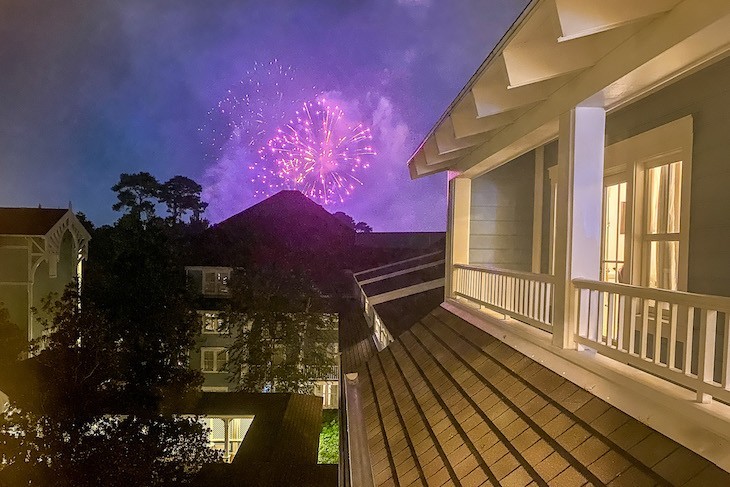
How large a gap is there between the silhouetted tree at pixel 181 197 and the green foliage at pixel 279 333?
33383 millimetres

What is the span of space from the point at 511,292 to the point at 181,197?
53433 millimetres

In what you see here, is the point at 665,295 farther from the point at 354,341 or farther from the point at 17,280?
the point at 17,280

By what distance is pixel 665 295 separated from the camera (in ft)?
8.73

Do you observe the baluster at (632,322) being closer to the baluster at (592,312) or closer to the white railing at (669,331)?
the white railing at (669,331)

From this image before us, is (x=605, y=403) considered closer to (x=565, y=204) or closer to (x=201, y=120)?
(x=565, y=204)

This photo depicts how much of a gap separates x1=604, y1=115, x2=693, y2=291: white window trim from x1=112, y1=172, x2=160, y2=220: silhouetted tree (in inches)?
1770

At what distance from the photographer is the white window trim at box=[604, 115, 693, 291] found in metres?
4.38

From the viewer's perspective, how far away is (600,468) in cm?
236

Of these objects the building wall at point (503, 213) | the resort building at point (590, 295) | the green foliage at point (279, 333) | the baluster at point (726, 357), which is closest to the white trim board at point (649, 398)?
the resort building at point (590, 295)

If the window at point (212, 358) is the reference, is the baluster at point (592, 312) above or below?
above

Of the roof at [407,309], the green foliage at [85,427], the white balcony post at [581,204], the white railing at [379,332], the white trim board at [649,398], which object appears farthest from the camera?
the green foliage at [85,427]

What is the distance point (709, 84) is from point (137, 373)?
15.5 metres

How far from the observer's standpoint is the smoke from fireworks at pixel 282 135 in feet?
54.5

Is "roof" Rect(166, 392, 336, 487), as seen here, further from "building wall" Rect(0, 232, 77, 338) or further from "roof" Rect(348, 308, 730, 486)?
"building wall" Rect(0, 232, 77, 338)
